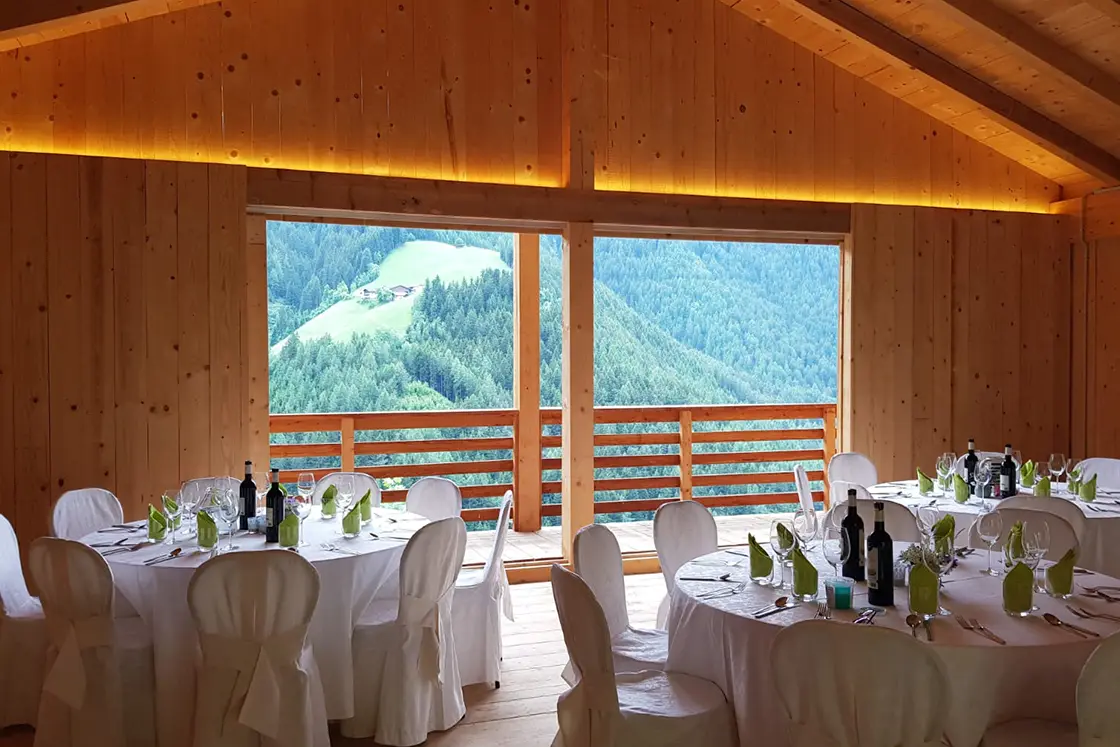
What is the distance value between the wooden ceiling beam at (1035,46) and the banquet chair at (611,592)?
14.0 ft

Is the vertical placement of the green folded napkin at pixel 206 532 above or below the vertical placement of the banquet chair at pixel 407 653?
above

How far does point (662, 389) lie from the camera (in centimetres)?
816

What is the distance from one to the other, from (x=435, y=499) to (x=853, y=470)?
2.81 metres

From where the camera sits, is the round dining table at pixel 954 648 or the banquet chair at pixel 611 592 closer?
the round dining table at pixel 954 648

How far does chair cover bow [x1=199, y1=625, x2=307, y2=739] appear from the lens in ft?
9.77

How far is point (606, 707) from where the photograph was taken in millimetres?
2652

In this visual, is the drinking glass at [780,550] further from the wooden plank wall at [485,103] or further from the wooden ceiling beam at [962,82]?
the wooden ceiling beam at [962,82]

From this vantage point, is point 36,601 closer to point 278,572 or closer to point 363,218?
point 278,572

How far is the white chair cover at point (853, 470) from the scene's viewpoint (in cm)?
576

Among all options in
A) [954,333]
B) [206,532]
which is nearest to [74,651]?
[206,532]

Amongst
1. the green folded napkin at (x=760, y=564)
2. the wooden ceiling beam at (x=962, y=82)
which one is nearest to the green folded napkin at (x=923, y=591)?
the green folded napkin at (x=760, y=564)

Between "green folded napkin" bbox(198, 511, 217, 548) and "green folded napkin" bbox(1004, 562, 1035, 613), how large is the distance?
2975 millimetres

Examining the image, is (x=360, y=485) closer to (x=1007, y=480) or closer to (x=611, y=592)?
(x=611, y=592)

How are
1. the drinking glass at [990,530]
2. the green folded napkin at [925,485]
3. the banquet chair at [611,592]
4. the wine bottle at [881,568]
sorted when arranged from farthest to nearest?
the green folded napkin at [925,485], the banquet chair at [611,592], the drinking glass at [990,530], the wine bottle at [881,568]
